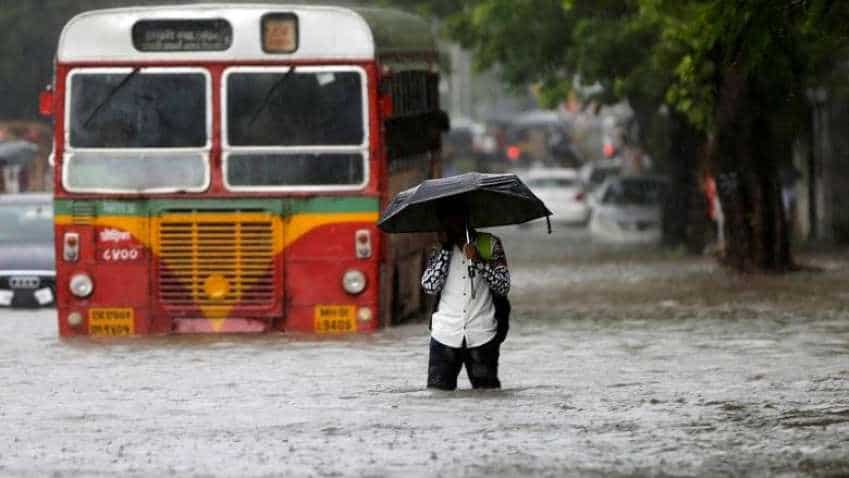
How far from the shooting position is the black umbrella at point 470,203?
45.6 ft

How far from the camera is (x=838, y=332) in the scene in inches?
816

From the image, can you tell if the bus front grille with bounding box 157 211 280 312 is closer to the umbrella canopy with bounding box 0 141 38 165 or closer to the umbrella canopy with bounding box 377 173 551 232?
the umbrella canopy with bounding box 377 173 551 232

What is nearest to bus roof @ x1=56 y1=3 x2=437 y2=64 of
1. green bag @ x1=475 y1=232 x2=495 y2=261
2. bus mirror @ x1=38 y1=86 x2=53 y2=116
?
bus mirror @ x1=38 y1=86 x2=53 y2=116

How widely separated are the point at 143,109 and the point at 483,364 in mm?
6652

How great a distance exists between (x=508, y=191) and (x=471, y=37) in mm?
25987

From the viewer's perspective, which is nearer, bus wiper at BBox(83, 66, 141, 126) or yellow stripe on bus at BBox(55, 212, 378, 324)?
yellow stripe on bus at BBox(55, 212, 378, 324)

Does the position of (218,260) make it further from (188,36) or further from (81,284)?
(188,36)

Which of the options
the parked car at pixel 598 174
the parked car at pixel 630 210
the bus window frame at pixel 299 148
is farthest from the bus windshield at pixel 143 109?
the parked car at pixel 598 174

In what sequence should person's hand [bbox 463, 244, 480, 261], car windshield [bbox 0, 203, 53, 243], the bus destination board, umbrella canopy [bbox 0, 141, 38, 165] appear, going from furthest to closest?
umbrella canopy [bbox 0, 141, 38, 165] → car windshield [bbox 0, 203, 53, 243] → the bus destination board → person's hand [bbox 463, 244, 480, 261]

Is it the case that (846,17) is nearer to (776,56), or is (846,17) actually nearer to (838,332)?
(776,56)

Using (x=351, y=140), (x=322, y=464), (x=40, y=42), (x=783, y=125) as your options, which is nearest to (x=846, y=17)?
(x=351, y=140)

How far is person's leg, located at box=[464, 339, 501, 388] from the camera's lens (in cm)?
1396

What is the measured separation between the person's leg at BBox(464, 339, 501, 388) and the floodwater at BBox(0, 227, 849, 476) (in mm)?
147

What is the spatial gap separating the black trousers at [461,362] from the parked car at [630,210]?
93.1 ft
